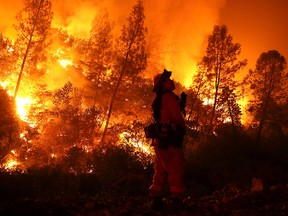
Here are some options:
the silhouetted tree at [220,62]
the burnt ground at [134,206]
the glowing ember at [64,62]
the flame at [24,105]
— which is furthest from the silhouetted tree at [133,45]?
the burnt ground at [134,206]

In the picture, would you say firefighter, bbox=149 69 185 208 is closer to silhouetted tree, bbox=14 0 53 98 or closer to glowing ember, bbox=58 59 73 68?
silhouetted tree, bbox=14 0 53 98

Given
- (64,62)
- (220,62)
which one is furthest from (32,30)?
(220,62)

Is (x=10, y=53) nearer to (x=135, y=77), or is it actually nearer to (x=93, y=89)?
(x=93, y=89)

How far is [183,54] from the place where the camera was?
227ft

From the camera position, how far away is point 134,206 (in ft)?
20.9

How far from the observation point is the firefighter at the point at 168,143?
21.0 ft

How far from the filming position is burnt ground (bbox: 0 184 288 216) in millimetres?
5848

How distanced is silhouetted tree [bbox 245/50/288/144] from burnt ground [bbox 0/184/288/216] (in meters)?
24.4

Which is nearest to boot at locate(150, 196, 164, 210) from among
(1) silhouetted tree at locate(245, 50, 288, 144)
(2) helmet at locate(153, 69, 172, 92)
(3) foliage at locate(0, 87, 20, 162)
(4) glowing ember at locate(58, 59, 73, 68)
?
(2) helmet at locate(153, 69, 172, 92)

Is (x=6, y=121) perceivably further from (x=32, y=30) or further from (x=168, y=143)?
(x=32, y=30)

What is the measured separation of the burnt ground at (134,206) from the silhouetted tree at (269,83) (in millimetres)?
24438

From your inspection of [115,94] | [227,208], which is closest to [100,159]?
[227,208]

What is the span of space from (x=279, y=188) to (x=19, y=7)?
51059 mm

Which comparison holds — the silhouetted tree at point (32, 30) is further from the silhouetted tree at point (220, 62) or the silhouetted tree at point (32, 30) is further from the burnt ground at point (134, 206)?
the burnt ground at point (134, 206)
